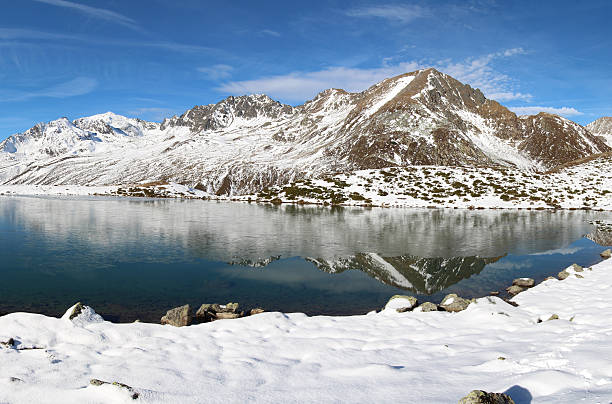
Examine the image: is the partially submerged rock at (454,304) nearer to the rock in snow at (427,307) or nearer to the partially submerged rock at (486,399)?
the rock in snow at (427,307)

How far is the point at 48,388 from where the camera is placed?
9.12m

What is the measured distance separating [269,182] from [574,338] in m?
185

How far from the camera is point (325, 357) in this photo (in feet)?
39.3

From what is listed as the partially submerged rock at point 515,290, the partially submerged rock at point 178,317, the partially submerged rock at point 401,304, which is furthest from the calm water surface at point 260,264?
the partially submerged rock at point 178,317

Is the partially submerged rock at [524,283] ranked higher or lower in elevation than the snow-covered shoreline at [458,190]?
lower

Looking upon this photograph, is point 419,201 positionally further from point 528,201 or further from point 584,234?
point 584,234

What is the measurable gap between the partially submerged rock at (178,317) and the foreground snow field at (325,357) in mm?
1047

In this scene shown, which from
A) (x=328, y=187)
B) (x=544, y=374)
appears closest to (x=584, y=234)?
(x=544, y=374)

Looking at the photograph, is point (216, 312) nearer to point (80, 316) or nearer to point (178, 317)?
point (178, 317)

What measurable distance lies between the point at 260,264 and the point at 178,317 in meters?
11.2

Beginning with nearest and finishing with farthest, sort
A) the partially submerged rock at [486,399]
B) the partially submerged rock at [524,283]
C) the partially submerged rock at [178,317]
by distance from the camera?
the partially submerged rock at [486,399], the partially submerged rock at [178,317], the partially submerged rock at [524,283]

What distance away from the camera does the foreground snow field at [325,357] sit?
8750 millimetres

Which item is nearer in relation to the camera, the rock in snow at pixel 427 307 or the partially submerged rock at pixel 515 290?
the rock in snow at pixel 427 307

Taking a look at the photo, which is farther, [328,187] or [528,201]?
[328,187]
